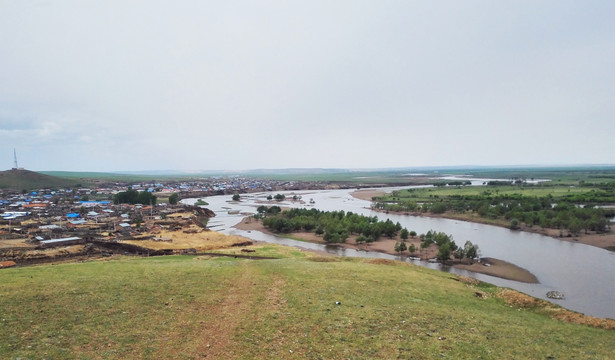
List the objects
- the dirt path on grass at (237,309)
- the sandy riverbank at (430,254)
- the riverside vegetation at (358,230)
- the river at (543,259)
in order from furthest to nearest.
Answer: the riverside vegetation at (358,230) → the sandy riverbank at (430,254) → the river at (543,259) → the dirt path on grass at (237,309)

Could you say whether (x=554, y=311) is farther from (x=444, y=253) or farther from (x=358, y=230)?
(x=358, y=230)

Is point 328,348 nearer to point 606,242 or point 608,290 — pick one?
point 608,290

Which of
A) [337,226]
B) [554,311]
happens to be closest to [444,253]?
[337,226]

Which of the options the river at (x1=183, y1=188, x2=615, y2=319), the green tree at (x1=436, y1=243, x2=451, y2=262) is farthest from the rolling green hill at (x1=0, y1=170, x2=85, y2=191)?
the green tree at (x1=436, y1=243, x2=451, y2=262)

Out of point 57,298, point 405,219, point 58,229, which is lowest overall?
point 405,219

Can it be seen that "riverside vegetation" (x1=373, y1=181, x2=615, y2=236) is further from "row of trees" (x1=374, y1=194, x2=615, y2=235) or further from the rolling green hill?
the rolling green hill

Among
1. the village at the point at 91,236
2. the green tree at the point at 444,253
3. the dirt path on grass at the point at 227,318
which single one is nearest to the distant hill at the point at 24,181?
the village at the point at 91,236

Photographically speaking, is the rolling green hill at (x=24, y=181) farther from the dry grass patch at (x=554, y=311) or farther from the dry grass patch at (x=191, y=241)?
the dry grass patch at (x=554, y=311)

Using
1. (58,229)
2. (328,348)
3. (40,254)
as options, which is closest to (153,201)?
(58,229)
